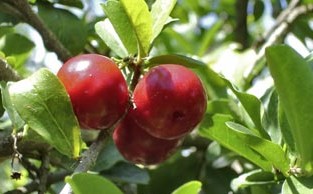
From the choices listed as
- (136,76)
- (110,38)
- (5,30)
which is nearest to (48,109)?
(136,76)

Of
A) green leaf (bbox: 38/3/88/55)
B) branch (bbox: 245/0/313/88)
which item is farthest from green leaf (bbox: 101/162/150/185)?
branch (bbox: 245/0/313/88)

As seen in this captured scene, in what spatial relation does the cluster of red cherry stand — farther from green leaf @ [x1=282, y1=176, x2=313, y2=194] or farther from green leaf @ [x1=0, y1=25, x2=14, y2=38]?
green leaf @ [x1=0, y1=25, x2=14, y2=38]

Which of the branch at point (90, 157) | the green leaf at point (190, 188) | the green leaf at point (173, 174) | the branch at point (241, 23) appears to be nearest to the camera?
the green leaf at point (190, 188)

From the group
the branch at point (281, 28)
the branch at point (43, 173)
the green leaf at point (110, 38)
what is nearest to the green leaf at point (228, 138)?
the green leaf at point (110, 38)

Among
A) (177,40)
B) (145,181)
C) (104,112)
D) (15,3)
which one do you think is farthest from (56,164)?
(177,40)

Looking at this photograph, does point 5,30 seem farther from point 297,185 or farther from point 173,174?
point 297,185

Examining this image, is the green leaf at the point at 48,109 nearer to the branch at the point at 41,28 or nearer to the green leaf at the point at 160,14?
the green leaf at the point at 160,14
